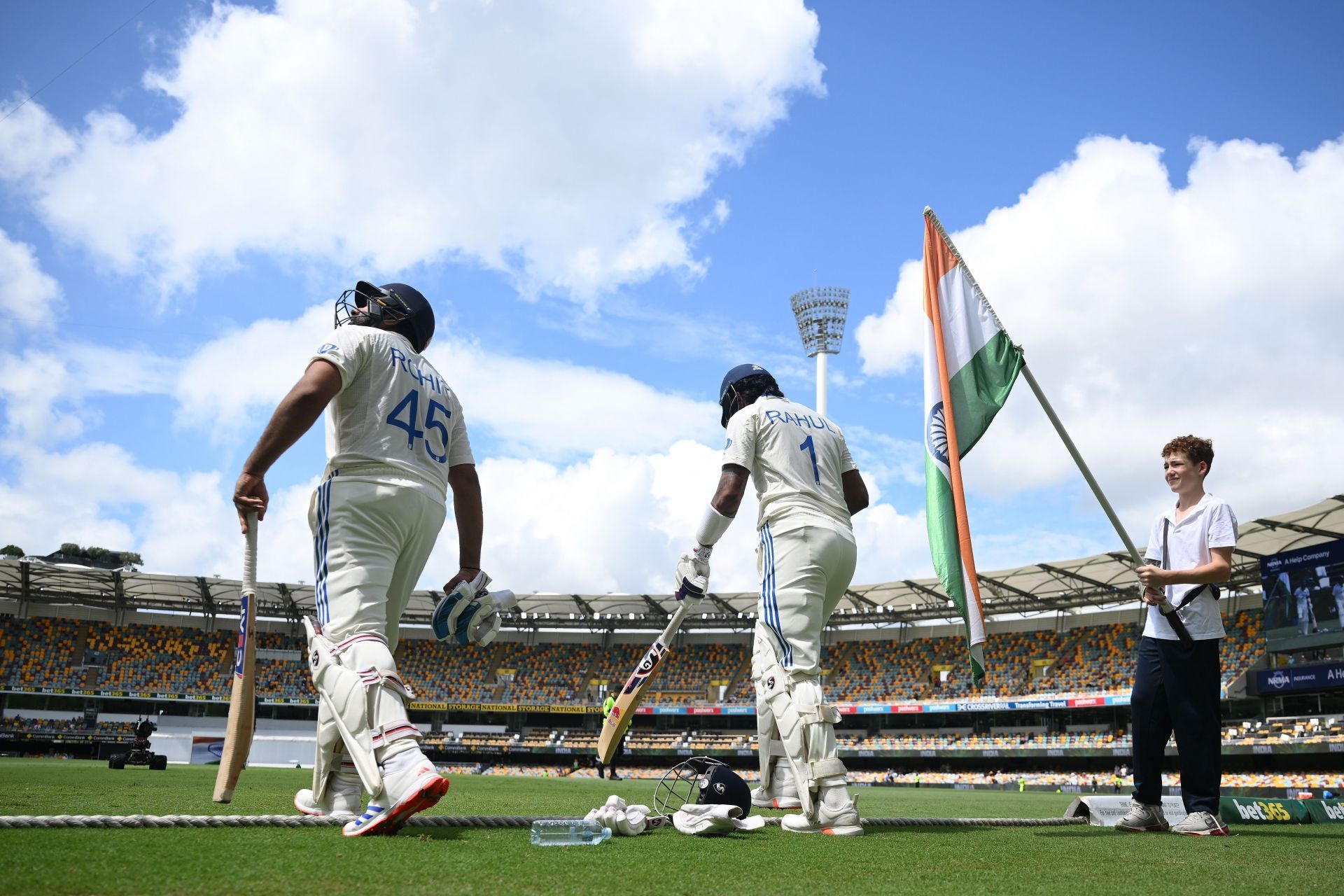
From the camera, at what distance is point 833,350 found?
4125cm

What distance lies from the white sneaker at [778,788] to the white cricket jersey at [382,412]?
10.1 ft

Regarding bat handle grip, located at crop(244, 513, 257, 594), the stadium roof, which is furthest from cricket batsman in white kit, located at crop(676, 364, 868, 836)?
the stadium roof

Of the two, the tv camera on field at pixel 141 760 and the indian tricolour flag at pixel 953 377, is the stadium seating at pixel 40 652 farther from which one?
the indian tricolour flag at pixel 953 377

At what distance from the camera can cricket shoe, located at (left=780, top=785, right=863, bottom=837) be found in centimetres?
404

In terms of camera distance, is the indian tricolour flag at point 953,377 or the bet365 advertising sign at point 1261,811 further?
the bet365 advertising sign at point 1261,811

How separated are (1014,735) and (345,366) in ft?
125

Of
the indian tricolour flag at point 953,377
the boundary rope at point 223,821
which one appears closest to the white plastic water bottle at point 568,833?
the boundary rope at point 223,821

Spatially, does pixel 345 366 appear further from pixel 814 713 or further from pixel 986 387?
pixel 986 387

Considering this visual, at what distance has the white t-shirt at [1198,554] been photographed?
187 inches

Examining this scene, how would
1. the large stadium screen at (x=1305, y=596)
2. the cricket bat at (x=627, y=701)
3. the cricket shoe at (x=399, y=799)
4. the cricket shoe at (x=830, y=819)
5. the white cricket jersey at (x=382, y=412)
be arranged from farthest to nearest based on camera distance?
1. the large stadium screen at (x=1305, y=596)
2. the cricket bat at (x=627, y=701)
3. the cricket shoe at (x=830, y=819)
4. the white cricket jersey at (x=382, y=412)
5. the cricket shoe at (x=399, y=799)

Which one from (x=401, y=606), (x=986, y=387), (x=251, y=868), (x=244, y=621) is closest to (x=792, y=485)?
(x=986, y=387)

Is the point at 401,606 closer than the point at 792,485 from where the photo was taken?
Yes

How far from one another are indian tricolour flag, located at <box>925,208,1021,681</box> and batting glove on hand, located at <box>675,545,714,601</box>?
4.43 feet

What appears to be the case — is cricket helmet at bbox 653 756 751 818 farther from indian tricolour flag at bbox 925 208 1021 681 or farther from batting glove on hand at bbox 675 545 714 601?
indian tricolour flag at bbox 925 208 1021 681
